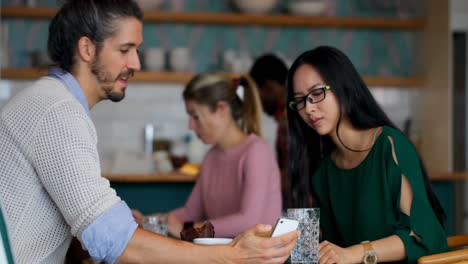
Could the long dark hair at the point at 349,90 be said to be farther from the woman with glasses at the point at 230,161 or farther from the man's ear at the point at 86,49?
the man's ear at the point at 86,49

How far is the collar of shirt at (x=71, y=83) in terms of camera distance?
7.02 feet

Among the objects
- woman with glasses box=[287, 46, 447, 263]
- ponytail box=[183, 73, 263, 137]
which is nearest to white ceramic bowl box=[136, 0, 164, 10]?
ponytail box=[183, 73, 263, 137]

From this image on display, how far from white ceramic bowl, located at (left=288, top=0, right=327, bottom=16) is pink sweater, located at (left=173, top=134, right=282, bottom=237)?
3002 mm

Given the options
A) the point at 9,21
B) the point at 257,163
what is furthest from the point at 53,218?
the point at 9,21

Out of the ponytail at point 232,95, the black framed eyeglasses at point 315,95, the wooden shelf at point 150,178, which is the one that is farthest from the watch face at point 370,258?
the wooden shelf at point 150,178

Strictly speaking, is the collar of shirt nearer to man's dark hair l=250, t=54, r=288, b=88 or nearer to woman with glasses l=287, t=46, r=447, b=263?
woman with glasses l=287, t=46, r=447, b=263

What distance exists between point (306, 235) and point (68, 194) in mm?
653

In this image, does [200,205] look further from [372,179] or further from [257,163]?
[372,179]

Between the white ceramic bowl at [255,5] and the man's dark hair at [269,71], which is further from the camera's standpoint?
the white ceramic bowl at [255,5]

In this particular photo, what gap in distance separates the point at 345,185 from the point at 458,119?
4.01 metres

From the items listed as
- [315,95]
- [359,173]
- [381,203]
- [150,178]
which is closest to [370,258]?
[381,203]

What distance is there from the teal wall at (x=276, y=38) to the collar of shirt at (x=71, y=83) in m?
4.22

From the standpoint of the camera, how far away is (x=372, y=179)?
8.27ft

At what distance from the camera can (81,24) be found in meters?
2.16
